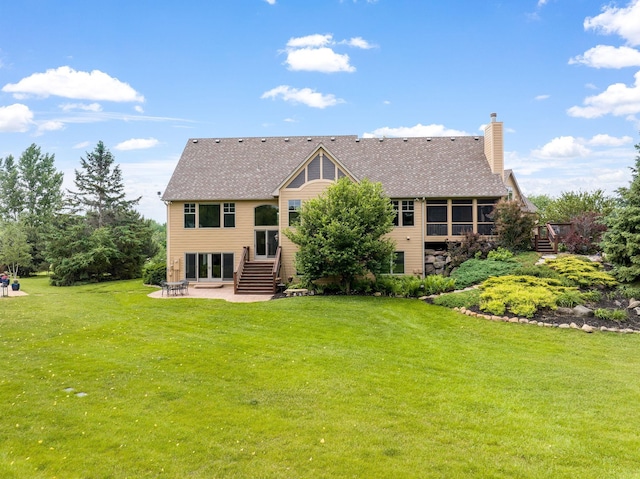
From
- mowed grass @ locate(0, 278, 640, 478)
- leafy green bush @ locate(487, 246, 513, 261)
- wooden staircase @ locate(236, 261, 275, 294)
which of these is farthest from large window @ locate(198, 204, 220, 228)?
leafy green bush @ locate(487, 246, 513, 261)

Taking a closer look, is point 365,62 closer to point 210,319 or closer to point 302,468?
point 210,319

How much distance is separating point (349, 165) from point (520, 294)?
42.6ft

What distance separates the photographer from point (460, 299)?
15633 mm

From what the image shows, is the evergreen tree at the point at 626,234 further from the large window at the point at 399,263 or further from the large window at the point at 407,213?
the large window at the point at 399,263

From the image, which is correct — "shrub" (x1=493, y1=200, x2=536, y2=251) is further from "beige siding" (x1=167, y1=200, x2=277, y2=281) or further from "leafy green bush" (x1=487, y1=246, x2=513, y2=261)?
"beige siding" (x1=167, y1=200, x2=277, y2=281)

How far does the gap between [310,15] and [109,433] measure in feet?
66.0

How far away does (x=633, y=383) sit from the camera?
8125mm

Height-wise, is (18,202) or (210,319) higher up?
(18,202)

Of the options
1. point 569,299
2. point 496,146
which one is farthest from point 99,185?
point 569,299

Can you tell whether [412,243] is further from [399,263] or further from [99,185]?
[99,185]

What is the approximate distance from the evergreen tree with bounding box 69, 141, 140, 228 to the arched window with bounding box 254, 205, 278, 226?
1731 cm

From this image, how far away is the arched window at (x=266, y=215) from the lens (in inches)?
906

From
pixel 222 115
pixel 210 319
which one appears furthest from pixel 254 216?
pixel 210 319

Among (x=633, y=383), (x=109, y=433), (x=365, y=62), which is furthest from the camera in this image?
(x=365, y=62)
